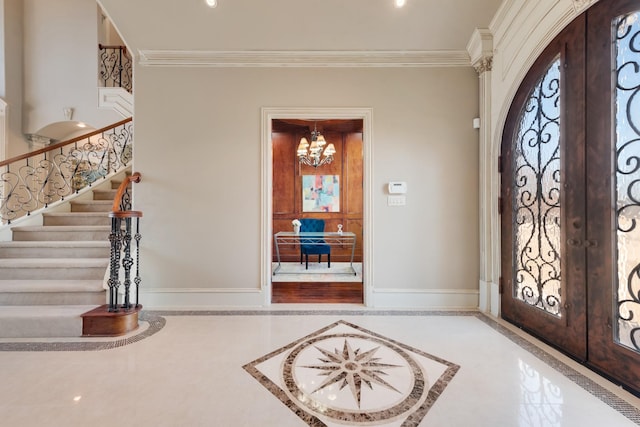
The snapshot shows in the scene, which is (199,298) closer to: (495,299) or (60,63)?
(495,299)

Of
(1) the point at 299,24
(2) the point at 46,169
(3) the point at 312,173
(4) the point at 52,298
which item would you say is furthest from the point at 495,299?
(2) the point at 46,169

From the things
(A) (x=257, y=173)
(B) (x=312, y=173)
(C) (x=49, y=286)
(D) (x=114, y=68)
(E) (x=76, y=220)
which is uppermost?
(D) (x=114, y=68)

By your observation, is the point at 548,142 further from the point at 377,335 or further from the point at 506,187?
the point at 377,335

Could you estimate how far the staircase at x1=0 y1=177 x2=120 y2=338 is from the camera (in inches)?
87.4

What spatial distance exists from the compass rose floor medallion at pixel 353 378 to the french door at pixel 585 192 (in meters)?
1.00

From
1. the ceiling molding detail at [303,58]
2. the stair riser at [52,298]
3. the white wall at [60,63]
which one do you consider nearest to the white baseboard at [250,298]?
the stair riser at [52,298]

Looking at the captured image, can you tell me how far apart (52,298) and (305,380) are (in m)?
2.61

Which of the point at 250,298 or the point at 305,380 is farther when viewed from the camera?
the point at 250,298

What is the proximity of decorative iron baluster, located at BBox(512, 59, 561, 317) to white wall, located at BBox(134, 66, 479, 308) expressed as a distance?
1.63ft

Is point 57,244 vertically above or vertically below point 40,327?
above

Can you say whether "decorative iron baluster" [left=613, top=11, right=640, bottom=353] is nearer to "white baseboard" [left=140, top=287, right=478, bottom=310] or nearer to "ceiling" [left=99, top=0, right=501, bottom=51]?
"ceiling" [left=99, top=0, right=501, bottom=51]

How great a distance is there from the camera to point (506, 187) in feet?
8.49

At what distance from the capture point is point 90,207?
3793 mm

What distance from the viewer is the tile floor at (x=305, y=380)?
4.46 feet
